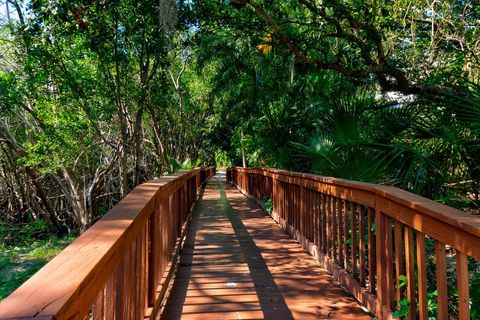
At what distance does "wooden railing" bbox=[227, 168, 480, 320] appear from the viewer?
2.03 metres

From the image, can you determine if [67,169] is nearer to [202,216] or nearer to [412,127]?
[202,216]

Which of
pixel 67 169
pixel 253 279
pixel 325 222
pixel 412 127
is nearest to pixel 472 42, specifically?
pixel 412 127

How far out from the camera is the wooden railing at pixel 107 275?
1091 mm

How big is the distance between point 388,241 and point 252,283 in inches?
69.2

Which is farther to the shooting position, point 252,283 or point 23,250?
point 23,250

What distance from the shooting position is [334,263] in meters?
4.36

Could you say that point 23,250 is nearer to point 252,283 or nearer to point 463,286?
point 252,283

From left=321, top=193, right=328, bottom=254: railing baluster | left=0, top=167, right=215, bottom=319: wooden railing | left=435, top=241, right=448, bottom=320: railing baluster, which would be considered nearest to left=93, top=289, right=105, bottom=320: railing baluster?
left=0, top=167, right=215, bottom=319: wooden railing

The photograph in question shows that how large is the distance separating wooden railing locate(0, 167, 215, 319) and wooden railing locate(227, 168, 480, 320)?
1.55 metres

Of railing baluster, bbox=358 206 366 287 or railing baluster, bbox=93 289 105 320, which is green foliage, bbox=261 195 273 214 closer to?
railing baluster, bbox=358 206 366 287

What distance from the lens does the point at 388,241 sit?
299cm

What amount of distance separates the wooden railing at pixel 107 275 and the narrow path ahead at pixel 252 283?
46 cm

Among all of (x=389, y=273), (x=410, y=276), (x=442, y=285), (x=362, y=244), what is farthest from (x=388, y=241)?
(x=442, y=285)

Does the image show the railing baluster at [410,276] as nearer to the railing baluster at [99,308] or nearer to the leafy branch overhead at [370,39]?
the railing baluster at [99,308]
